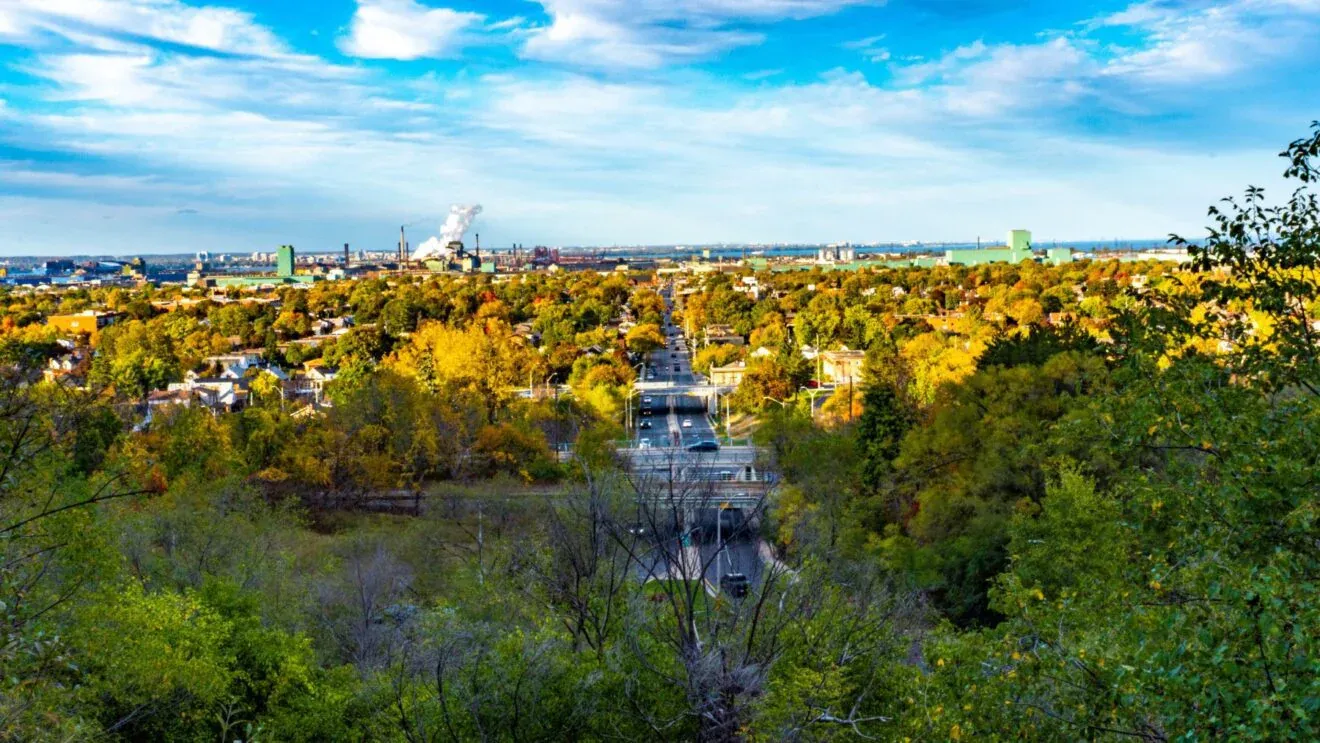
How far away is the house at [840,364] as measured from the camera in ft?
161

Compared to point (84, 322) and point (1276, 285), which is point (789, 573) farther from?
point (84, 322)

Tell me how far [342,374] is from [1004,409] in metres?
29.0

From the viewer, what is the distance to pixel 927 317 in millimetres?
72500

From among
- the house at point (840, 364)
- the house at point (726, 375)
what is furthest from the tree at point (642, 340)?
the house at point (840, 364)

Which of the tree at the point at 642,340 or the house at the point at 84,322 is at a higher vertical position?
the house at the point at 84,322

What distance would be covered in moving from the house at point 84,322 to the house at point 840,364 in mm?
43353

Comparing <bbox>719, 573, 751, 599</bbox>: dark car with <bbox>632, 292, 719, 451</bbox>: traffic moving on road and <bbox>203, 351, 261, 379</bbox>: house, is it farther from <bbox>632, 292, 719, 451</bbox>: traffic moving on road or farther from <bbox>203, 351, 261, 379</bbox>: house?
<bbox>203, 351, 261, 379</bbox>: house

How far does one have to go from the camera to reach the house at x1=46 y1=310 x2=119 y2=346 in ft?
216

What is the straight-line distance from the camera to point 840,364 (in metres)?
50.5

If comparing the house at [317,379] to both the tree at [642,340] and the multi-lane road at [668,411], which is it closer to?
the multi-lane road at [668,411]

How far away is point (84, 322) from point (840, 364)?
51.8 m

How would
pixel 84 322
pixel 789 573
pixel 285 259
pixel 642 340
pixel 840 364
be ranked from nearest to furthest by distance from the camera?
1. pixel 789 573
2. pixel 840 364
3. pixel 642 340
4. pixel 84 322
5. pixel 285 259

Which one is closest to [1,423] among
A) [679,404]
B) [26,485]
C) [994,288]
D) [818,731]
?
[26,485]

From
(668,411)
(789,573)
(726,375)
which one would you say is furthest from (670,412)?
(789,573)
